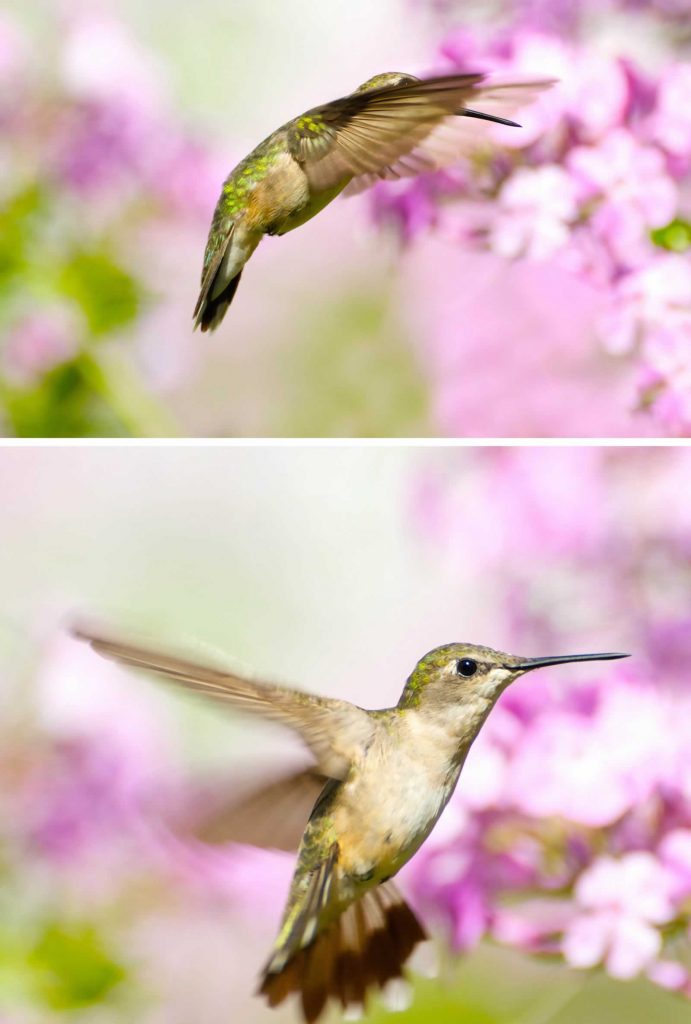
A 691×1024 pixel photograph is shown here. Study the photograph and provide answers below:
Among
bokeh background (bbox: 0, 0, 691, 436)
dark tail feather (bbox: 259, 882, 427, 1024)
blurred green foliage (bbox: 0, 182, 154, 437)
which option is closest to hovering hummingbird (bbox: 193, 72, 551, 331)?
bokeh background (bbox: 0, 0, 691, 436)

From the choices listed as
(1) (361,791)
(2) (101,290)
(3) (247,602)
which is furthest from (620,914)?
(2) (101,290)

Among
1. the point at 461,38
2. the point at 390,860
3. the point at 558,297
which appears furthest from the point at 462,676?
the point at 461,38

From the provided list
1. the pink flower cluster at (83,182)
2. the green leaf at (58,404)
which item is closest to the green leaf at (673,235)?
the pink flower cluster at (83,182)

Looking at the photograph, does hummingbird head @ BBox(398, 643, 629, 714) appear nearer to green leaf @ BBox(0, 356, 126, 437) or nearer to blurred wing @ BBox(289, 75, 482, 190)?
blurred wing @ BBox(289, 75, 482, 190)

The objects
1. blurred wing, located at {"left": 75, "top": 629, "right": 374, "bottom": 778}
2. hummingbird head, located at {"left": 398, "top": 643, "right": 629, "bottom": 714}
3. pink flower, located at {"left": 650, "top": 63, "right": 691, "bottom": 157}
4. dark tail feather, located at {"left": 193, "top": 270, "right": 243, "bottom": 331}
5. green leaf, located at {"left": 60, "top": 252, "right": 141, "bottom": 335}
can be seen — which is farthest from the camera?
green leaf, located at {"left": 60, "top": 252, "right": 141, "bottom": 335}

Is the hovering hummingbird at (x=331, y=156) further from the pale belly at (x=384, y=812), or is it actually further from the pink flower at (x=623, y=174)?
the pale belly at (x=384, y=812)

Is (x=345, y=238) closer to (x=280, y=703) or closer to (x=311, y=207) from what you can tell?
(x=311, y=207)
